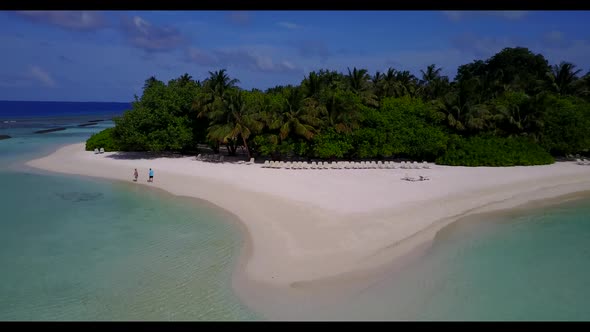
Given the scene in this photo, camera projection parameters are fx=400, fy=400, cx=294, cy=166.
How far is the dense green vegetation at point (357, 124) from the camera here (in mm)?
30422

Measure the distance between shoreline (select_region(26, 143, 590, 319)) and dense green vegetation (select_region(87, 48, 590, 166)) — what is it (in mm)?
2288

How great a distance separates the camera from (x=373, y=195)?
2078cm

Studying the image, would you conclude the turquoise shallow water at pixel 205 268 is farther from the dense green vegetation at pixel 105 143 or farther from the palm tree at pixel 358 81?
the palm tree at pixel 358 81

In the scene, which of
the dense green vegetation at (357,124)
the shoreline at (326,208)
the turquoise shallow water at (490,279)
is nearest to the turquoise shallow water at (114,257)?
the shoreline at (326,208)

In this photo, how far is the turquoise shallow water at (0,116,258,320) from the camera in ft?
36.2

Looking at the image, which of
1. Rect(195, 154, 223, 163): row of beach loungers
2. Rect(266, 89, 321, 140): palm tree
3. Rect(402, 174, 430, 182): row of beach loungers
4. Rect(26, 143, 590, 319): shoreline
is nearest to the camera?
Rect(26, 143, 590, 319): shoreline

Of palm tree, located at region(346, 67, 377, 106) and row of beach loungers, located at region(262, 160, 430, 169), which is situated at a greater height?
palm tree, located at region(346, 67, 377, 106)

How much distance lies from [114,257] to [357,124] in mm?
21127

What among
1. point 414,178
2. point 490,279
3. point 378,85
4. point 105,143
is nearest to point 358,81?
point 378,85

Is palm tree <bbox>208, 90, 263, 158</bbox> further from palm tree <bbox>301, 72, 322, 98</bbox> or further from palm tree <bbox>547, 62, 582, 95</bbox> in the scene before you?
palm tree <bbox>547, 62, 582, 95</bbox>

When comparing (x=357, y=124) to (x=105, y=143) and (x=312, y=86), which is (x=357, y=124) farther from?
(x=105, y=143)

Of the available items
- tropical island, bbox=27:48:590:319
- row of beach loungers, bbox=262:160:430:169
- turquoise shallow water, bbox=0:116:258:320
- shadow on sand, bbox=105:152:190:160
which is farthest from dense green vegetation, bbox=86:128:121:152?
row of beach loungers, bbox=262:160:430:169

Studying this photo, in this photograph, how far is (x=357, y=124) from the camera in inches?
1219

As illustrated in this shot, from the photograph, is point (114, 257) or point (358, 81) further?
point (358, 81)
